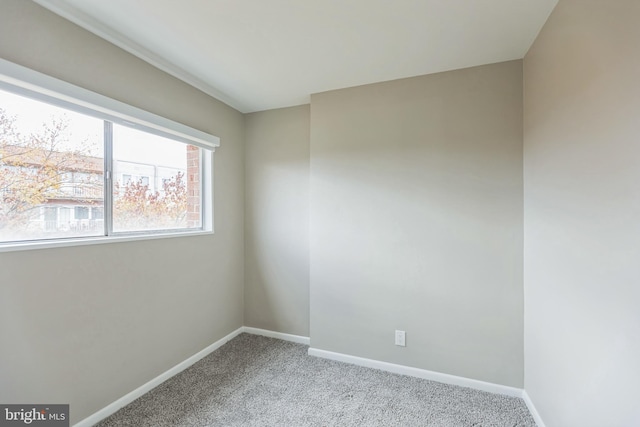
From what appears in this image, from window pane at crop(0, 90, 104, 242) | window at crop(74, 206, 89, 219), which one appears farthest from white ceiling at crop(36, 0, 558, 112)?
window at crop(74, 206, 89, 219)

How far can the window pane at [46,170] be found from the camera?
141cm

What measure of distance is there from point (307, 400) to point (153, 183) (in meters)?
2.02

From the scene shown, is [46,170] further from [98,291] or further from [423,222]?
[423,222]

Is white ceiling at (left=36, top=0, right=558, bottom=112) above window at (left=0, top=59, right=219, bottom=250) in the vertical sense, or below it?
above

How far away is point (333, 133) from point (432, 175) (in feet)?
3.14

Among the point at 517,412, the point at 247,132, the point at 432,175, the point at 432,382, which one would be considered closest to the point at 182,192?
the point at 247,132

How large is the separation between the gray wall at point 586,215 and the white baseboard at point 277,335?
192 centimetres

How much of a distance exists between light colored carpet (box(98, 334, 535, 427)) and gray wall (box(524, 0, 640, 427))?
48 cm

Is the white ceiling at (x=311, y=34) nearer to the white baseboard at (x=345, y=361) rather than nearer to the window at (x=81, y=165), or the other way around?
the window at (x=81, y=165)

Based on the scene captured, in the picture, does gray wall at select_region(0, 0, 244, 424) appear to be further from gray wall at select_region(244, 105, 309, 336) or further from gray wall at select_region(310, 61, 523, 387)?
gray wall at select_region(310, 61, 523, 387)

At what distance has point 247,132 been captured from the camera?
3145 millimetres

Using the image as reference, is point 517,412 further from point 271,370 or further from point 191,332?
point 191,332

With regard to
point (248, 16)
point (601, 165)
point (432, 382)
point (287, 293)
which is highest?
point (248, 16)

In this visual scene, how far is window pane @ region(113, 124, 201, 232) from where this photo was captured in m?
1.95
